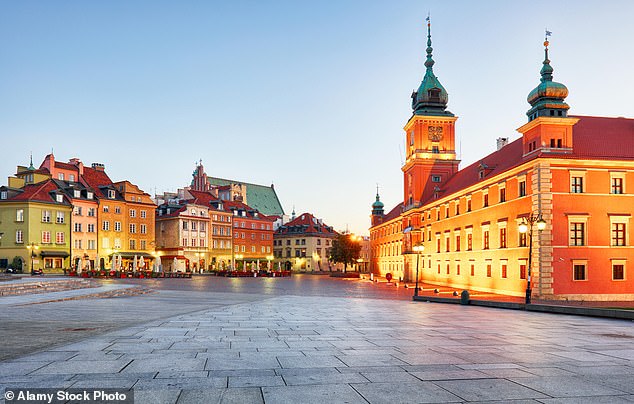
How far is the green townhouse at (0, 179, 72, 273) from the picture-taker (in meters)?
68.8

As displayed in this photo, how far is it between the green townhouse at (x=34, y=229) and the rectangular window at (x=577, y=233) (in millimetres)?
63068

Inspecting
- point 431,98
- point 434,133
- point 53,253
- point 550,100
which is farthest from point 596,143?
point 53,253

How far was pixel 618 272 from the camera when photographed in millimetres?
38125

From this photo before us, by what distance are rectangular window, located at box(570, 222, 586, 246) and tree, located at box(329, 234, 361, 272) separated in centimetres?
6813

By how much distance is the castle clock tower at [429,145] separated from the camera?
72.1 m

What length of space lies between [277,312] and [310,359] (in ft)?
38.1

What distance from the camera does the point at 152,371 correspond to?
29.9 ft

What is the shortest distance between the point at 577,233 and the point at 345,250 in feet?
227

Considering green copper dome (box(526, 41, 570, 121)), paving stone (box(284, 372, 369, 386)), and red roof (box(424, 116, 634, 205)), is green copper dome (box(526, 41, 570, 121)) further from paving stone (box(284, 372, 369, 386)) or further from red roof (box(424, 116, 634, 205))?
paving stone (box(284, 372, 369, 386))

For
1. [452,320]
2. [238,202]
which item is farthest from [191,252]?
[452,320]

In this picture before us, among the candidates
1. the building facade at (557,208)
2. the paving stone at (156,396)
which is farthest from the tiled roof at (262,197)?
the paving stone at (156,396)

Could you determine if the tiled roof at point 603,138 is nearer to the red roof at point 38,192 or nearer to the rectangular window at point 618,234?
the rectangular window at point 618,234

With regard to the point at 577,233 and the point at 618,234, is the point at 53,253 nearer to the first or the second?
the point at 577,233

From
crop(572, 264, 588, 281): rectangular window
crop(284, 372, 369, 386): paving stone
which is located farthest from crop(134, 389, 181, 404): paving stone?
crop(572, 264, 588, 281): rectangular window
